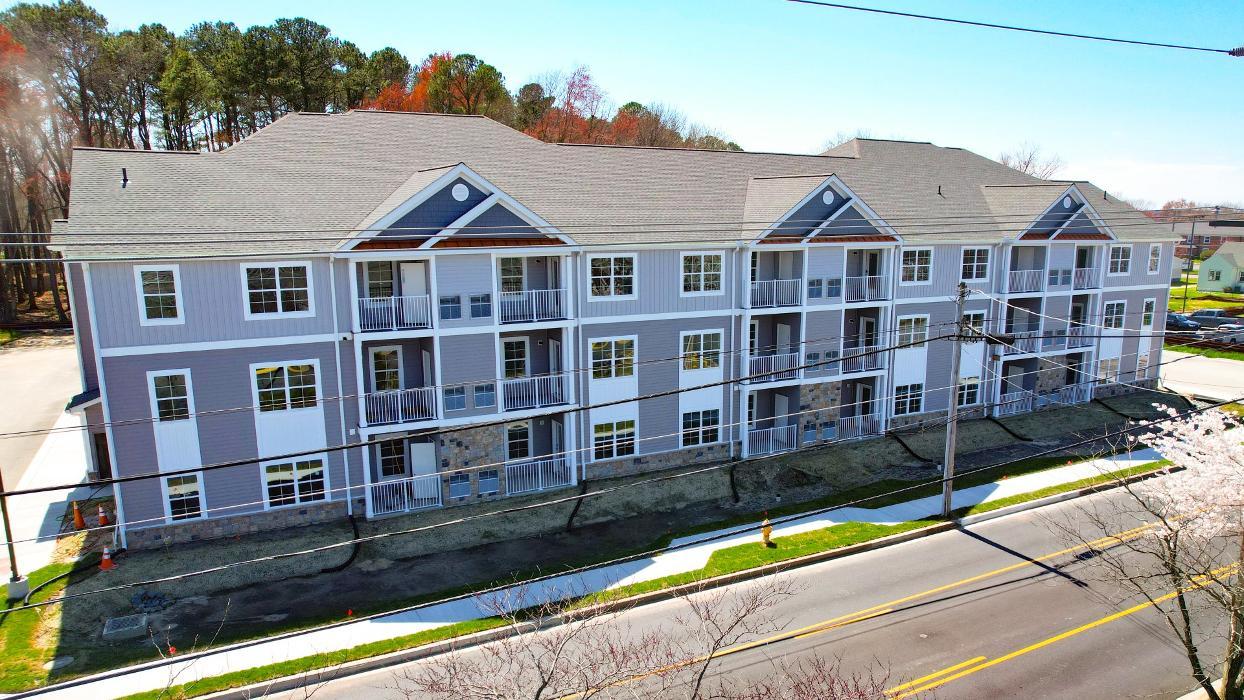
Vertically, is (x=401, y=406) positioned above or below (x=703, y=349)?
below

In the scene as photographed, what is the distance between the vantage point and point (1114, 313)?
39.4 m

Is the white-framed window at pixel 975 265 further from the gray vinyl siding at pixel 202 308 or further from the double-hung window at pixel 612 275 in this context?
the gray vinyl siding at pixel 202 308

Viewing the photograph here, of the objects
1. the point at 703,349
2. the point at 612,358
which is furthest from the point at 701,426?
the point at 612,358

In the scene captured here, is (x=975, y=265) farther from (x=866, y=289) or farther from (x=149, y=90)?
(x=149, y=90)

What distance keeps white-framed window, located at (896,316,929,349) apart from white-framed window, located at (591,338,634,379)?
12765mm

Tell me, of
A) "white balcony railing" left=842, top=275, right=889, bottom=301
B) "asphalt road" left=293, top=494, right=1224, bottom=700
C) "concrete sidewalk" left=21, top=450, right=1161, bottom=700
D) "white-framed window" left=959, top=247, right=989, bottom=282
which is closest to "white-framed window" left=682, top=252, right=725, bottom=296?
"white balcony railing" left=842, top=275, right=889, bottom=301

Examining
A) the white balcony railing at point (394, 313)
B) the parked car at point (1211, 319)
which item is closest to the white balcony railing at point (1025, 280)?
the white balcony railing at point (394, 313)

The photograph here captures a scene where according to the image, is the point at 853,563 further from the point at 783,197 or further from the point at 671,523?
the point at 783,197

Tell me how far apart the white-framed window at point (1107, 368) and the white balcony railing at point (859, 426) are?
1419cm

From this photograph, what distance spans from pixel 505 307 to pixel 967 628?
55.5 ft

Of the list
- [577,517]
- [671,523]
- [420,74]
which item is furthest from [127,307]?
[420,74]

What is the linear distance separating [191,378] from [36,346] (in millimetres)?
38303

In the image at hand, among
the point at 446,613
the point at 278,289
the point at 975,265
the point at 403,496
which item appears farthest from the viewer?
the point at 975,265

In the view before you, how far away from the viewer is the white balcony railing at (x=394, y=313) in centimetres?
2450
